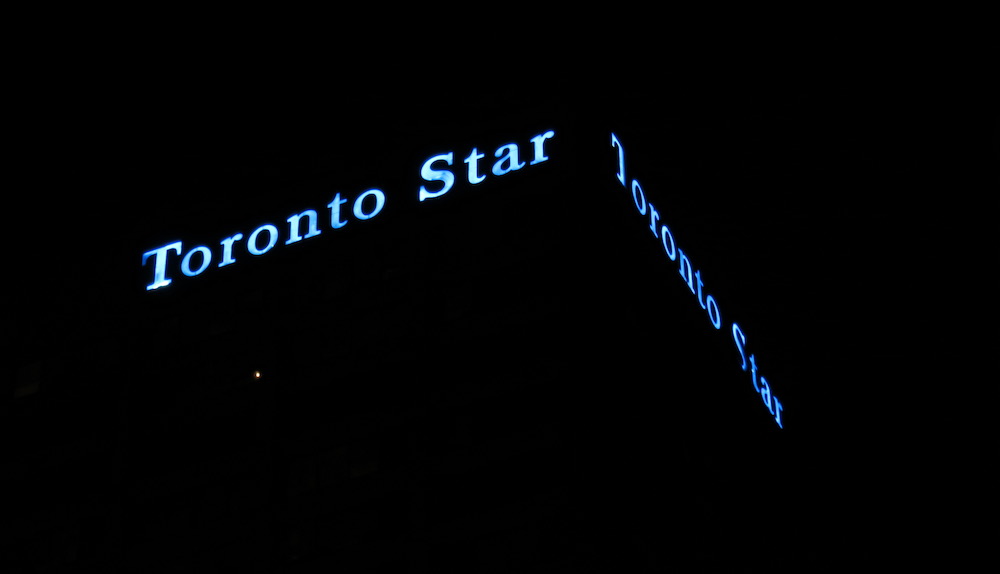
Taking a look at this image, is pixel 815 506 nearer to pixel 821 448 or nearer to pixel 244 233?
pixel 821 448

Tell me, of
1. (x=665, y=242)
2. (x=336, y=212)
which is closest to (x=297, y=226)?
(x=336, y=212)

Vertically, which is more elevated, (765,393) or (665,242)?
(665,242)

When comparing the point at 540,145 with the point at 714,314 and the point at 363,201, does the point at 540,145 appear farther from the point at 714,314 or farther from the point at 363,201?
the point at 714,314

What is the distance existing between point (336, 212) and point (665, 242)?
13.9m

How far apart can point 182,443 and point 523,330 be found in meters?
14.6

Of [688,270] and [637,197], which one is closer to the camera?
[637,197]

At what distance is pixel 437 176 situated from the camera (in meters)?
66.8

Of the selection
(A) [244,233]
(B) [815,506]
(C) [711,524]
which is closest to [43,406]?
(A) [244,233]

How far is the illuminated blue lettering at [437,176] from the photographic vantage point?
66312 millimetres

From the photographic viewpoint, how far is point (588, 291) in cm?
6025

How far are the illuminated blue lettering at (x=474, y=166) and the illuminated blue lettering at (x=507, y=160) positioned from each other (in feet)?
2.07

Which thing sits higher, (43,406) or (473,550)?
(43,406)

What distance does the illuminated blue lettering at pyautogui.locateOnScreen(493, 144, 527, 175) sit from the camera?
214ft

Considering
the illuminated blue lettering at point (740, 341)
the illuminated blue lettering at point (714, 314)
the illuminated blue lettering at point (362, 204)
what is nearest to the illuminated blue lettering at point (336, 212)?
the illuminated blue lettering at point (362, 204)
